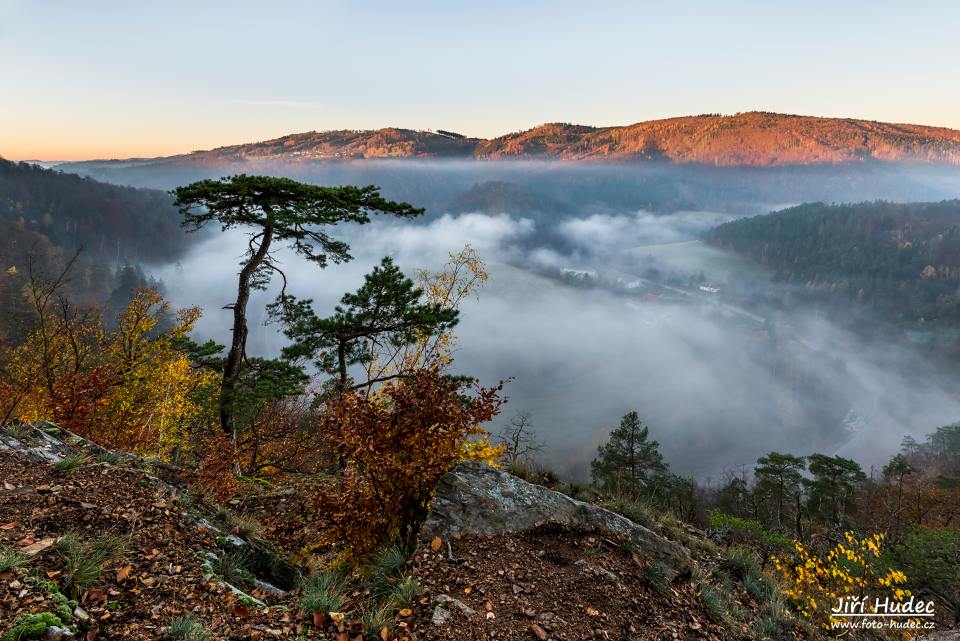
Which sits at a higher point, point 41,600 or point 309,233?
point 309,233

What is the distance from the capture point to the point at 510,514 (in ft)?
23.1

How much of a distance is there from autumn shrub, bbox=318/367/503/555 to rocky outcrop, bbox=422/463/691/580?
0.50 meters

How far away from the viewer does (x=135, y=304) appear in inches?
882

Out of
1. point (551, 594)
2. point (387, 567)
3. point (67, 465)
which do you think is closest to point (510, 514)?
point (551, 594)

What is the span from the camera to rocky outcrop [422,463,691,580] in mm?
6691

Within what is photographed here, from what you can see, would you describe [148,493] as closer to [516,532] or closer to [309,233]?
[516,532]

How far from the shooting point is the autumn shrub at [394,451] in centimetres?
613

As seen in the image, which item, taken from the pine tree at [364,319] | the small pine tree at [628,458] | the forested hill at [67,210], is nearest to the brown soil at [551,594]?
the pine tree at [364,319]

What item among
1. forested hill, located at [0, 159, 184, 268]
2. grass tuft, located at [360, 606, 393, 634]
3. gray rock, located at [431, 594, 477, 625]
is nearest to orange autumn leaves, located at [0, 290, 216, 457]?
grass tuft, located at [360, 606, 393, 634]

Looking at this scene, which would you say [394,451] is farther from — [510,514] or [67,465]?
[67,465]

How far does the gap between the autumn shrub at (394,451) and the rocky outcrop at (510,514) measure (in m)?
0.50

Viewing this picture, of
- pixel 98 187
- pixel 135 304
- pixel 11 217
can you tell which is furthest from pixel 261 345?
pixel 135 304

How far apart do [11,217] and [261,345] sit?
8750cm

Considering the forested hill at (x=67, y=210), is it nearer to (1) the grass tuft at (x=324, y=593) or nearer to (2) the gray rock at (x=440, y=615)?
(1) the grass tuft at (x=324, y=593)
